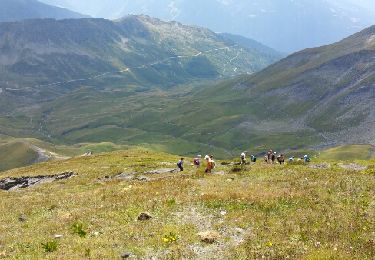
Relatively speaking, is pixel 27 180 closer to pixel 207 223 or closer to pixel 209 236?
pixel 207 223

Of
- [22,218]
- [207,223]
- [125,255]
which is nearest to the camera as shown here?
[125,255]

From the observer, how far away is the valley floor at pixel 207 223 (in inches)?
773

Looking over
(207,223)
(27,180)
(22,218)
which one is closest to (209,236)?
(207,223)

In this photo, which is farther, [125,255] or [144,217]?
[144,217]

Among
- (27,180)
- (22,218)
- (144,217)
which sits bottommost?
(27,180)

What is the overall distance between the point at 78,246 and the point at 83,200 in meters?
15.2

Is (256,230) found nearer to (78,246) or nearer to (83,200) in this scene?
(78,246)

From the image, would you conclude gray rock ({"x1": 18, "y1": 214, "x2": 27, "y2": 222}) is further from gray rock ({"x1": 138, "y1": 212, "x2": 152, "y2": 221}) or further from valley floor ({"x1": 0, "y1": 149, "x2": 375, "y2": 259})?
gray rock ({"x1": 138, "y1": 212, "x2": 152, "y2": 221})

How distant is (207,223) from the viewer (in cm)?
2470

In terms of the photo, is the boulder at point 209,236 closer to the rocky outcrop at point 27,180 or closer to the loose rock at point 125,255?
the loose rock at point 125,255

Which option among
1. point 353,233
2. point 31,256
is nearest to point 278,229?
point 353,233

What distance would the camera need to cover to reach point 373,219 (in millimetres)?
22703

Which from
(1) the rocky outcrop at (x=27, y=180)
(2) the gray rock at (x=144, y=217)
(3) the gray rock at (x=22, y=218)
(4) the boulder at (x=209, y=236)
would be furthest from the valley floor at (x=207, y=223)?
(1) the rocky outcrop at (x=27, y=180)

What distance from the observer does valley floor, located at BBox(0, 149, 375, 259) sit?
19.6 m
